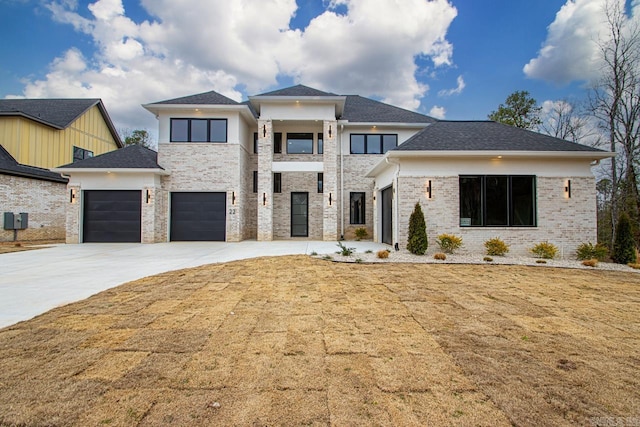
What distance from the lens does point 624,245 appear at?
9.31 metres

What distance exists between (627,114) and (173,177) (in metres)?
22.0

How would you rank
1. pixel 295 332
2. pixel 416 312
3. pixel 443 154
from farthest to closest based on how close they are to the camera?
pixel 443 154
pixel 416 312
pixel 295 332

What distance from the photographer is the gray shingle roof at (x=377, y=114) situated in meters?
16.9

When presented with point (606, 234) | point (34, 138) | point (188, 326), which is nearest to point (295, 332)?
point (188, 326)

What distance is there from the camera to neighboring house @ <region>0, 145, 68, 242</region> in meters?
15.3

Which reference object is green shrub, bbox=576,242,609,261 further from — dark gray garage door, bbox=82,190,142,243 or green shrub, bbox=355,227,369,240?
dark gray garage door, bbox=82,190,142,243

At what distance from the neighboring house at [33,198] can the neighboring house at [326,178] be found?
4328 millimetres

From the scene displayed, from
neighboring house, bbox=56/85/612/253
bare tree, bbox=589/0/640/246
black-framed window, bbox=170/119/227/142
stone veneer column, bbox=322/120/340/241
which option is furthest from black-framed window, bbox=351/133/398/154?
bare tree, bbox=589/0/640/246

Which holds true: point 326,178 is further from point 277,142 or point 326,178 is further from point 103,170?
point 103,170

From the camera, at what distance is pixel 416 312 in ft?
14.2

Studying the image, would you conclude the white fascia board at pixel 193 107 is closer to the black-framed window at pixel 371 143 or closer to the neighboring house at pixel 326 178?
the neighboring house at pixel 326 178

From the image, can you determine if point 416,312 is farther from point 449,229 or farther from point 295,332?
point 449,229

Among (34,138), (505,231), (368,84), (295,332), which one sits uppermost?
(368,84)

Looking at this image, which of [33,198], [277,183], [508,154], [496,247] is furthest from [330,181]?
[33,198]
